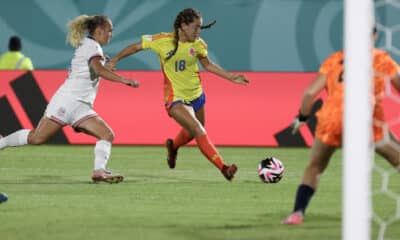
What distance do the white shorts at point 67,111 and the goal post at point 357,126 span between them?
548 cm

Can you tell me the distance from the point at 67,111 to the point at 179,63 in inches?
55.3

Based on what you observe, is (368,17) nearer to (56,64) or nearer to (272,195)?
(272,195)

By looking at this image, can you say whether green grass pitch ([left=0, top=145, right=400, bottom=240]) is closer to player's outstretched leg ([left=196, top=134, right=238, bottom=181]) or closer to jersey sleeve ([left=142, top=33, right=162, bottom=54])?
player's outstretched leg ([left=196, top=134, right=238, bottom=181])

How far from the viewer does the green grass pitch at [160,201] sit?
23.1 feet

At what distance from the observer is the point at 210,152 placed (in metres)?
10.3

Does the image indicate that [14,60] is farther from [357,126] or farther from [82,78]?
[357,126]

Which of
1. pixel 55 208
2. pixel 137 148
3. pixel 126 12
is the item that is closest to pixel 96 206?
pixel 55 208

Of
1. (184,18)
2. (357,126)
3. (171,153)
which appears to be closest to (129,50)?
(184,18)

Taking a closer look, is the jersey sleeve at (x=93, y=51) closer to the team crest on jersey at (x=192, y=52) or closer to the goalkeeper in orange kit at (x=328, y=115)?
the team crest on jersey at (x=192, y=52)

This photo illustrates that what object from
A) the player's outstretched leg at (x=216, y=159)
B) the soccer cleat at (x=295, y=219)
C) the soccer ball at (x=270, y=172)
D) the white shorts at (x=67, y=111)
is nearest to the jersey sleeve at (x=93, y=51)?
the white shorts at (x=67, y=111)

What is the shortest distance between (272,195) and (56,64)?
14978 mm

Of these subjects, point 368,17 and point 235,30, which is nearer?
point 368,17

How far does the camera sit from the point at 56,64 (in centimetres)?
2364

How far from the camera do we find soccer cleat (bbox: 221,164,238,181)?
10.1 metres
